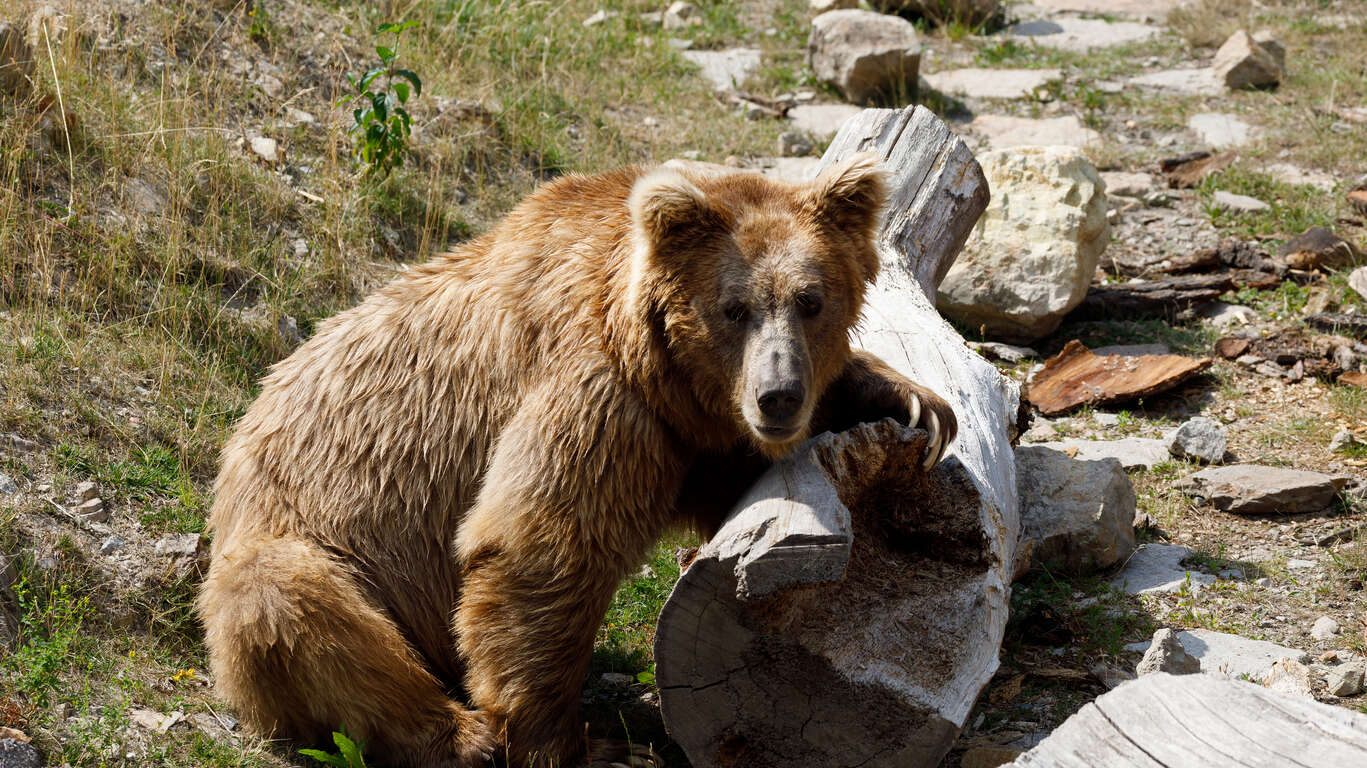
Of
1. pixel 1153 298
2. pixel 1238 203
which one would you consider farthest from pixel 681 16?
pixel 1153 298

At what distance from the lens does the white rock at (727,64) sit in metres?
10.9

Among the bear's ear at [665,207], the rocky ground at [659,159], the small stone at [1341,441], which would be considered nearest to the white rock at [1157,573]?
the rocky ground at [659,159]

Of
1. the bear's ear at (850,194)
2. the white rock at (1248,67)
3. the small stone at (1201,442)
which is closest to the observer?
the bear's ear at (850,194)

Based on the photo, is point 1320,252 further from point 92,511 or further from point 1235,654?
point 92,511

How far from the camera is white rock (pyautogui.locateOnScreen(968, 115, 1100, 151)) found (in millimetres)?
9883

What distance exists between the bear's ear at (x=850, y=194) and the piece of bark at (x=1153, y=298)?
3.92m

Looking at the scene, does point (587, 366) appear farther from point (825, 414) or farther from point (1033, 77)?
point (1033, 77)

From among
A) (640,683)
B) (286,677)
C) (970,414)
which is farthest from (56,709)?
(970,414)

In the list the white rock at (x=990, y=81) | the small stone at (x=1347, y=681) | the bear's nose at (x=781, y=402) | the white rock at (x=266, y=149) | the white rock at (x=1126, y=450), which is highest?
the bear's nose at (x=781, y=402)

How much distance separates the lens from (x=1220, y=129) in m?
10.0

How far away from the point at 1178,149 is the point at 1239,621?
19.1ft

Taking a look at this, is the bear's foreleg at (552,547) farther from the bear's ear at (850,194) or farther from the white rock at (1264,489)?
the white rock at (1264,489)

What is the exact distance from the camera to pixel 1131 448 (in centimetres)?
640

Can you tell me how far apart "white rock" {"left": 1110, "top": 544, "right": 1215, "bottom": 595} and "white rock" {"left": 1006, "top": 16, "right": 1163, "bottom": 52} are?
24.9 ft
